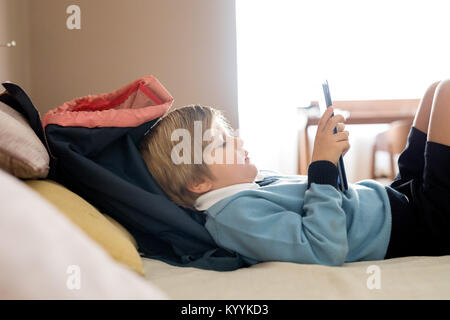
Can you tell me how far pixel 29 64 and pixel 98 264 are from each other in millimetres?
2490

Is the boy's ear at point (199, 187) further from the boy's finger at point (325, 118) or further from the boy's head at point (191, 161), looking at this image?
the boy's finger at point (325, 118)

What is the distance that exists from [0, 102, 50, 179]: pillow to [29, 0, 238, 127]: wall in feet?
5.99

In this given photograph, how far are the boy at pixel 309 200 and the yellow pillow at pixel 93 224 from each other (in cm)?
24

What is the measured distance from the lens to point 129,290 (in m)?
0.43

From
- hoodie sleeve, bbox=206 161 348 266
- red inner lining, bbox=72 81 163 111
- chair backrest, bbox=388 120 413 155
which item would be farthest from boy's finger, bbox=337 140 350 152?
chair backrest, bbox=388 120 413 155

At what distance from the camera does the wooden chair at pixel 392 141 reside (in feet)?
9.68

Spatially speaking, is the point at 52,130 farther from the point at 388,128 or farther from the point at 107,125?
the point at 388,128

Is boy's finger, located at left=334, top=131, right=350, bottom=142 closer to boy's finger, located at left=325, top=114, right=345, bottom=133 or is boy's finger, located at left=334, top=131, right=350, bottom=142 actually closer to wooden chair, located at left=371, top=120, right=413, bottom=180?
boy's finger, located at left=325, top=114, right=345, bottom=133

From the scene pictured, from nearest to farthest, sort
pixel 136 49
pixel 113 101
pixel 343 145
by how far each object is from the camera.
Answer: pixel 343 145, pixel 113 101, pixel 136 49

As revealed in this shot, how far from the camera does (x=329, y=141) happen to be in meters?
1.07

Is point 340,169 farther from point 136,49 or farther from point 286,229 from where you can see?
point 136,49

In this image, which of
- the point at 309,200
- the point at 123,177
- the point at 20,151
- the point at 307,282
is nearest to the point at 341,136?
the point at 309,200

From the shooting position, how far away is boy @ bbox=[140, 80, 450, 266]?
95 centimetres

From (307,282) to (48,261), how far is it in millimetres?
506
